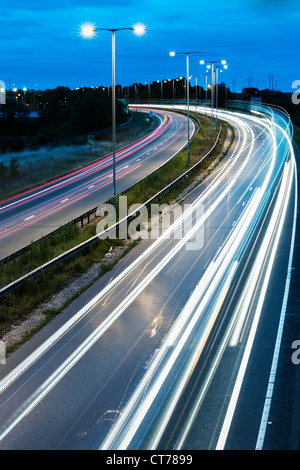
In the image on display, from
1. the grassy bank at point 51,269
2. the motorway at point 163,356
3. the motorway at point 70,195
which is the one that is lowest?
the motorway at point 163,356

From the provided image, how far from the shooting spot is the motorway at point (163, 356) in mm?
9258

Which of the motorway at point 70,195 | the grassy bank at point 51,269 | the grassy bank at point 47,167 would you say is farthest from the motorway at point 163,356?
the grassy bank at point 47,167

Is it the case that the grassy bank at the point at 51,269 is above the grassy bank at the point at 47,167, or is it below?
below

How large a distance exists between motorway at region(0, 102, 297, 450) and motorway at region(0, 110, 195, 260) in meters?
7.65

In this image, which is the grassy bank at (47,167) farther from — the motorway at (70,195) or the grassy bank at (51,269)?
the grassy bank at (51,269)

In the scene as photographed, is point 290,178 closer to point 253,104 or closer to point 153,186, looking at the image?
point 153,186

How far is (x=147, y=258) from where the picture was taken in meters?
20.3

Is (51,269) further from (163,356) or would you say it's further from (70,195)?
(70,195)

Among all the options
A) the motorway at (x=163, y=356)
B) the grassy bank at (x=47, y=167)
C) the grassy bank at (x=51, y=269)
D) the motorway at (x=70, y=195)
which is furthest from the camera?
the grassy bank at (x=47, y=167)

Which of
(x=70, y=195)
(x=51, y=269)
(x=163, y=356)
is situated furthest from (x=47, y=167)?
(x=163, y=356)

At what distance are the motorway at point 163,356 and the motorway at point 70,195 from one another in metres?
7.65

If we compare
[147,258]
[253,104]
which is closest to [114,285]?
[147,258]

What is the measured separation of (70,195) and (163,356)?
2732 centimetres
